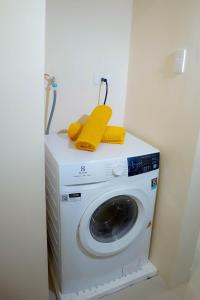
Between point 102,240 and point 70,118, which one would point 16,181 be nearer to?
point 102,240

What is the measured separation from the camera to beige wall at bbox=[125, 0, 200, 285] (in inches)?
47.2

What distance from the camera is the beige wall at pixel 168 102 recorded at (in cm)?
120

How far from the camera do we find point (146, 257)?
1650 millimetres

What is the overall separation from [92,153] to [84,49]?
0.79 metres

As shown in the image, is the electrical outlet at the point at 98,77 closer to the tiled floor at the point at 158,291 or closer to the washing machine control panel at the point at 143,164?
the washing machine control panel at the point at 143,164

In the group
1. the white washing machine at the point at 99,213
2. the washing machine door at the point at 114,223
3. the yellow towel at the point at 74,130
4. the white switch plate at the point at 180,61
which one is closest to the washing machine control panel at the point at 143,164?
the white washing machine at the point at 99,213

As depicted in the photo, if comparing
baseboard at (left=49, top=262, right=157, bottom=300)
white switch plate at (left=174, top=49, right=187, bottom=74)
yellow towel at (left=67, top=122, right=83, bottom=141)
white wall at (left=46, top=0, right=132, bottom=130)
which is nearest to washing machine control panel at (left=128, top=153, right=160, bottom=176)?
yellow towel at (left=67, top=122, right=83, bottom=141)

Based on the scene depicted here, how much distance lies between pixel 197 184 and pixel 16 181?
988mm

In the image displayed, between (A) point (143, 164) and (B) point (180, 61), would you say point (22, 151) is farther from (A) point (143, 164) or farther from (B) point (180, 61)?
(B) point (180, 61)

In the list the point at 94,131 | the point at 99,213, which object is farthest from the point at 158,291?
the point at 94,131

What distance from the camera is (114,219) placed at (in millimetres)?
1476

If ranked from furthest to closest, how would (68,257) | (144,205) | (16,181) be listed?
(144,205), (68,257), (16,181)

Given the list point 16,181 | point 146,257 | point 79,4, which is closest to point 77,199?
point 16,181

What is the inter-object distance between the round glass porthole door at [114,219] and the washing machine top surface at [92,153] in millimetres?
276
